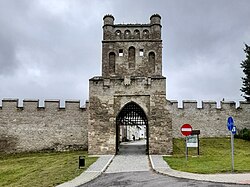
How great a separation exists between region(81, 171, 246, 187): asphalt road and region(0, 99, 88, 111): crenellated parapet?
1536 cm

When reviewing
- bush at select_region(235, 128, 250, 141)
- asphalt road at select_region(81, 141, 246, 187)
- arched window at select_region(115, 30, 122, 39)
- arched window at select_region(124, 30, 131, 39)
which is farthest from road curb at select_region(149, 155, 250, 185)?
bush at select_region(235, 128, 250, 141)

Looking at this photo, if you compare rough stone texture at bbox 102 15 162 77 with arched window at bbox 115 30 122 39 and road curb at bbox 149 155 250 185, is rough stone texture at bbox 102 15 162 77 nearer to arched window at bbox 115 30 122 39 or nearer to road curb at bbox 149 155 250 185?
arched window at bbox 115 30 122 39

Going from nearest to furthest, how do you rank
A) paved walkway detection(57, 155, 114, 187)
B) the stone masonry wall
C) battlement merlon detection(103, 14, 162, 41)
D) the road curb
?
the road curb < paved walkway detection(57, 155, 114, 187) < the stone masonry wall < battlement merlon detection(103, 14, 162, 41)

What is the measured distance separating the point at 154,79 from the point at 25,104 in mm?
11750

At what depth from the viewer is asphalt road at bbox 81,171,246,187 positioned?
10.3 metres

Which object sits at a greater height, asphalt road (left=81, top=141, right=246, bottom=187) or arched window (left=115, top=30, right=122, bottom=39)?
arched window (left=115, top=30, right=122, bottom=39)

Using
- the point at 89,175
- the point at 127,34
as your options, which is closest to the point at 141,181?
the point at 89,175

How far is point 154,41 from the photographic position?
28734 millimetres

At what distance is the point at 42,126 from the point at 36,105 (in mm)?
1814

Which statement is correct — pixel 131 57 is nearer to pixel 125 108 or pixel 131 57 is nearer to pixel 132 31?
pixel 132 31

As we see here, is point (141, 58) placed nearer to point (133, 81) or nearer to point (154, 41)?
point (154, 41)

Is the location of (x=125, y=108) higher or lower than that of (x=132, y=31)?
lower

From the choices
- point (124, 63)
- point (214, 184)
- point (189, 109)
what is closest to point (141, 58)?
point (124, 63)

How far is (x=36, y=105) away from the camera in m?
27.7
